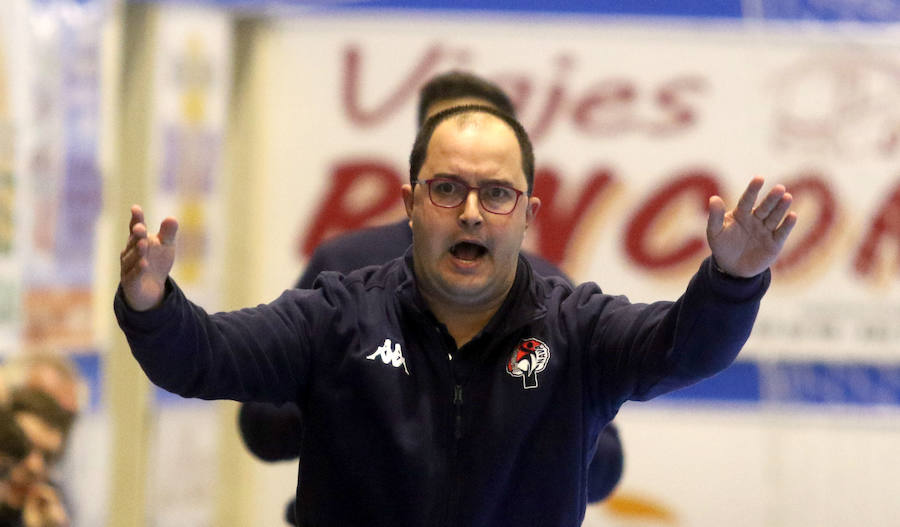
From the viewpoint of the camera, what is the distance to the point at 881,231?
5.01 meters

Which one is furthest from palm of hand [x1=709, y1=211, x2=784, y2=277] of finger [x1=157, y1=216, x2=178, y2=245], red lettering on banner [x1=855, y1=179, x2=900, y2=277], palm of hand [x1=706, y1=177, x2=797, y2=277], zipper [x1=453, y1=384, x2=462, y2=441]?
red lettering on banner [x1=855, y1=179, x2=900, y2=277]

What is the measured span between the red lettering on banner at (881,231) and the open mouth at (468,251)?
3.43 metres

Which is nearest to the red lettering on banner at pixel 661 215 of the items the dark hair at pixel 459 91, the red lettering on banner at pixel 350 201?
the red lettering on banner at pixel 350 201

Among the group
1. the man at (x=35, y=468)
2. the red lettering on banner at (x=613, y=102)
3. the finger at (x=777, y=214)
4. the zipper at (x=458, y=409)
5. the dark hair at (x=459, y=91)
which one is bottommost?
the man at (x=35, y=468)

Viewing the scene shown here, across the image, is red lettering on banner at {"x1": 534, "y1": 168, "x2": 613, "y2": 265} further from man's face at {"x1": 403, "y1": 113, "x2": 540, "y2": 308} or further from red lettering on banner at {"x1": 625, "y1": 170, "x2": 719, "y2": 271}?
man's face at {"x1": 403, "y1": 113, "x2": 540, "y2": 308}

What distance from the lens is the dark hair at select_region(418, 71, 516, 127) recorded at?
288 cm

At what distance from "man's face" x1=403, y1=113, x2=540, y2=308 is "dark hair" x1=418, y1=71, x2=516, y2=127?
35.7 inches

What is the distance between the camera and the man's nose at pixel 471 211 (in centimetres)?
189

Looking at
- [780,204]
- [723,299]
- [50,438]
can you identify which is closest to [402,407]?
[723,299]

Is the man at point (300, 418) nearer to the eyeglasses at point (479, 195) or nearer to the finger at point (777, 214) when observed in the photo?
the eyeglasses at point (479, 195)

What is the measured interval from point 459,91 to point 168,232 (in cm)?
124

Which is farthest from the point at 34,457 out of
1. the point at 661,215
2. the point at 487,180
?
the point at 661,215

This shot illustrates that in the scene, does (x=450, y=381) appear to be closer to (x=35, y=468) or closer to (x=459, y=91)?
(x=459, y=91)

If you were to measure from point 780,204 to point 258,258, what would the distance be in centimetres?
367
